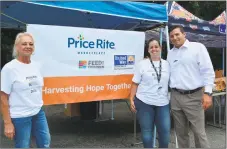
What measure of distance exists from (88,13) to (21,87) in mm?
1888

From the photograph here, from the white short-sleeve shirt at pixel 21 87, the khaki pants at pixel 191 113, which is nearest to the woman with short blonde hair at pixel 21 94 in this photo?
the white short-sleeve shirt at pixel 21 87

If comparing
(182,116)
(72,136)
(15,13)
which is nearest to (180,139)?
(182,116)

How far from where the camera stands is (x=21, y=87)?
114 inches

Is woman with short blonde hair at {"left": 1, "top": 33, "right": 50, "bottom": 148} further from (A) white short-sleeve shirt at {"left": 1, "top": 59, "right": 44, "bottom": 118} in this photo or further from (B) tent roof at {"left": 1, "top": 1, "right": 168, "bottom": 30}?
(B) tent roof at {"left": 1, "top": 1, "right": 168, "bottom": 30}

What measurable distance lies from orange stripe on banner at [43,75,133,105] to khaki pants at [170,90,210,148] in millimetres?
982

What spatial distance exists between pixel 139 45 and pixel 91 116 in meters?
2.76

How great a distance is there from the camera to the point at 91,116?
6.91 m

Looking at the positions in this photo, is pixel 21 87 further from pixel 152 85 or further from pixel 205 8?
pixel 205 8

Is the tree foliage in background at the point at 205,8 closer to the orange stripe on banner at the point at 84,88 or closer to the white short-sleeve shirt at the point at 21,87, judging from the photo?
the orange stripe on banner at the point at 84,88

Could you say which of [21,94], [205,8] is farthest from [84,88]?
→ [205,8]

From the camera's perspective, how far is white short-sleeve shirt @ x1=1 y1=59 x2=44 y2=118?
→ 285 centimetres

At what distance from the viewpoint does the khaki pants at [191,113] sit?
12.0ft

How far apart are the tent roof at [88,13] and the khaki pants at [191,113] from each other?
1.43 meters

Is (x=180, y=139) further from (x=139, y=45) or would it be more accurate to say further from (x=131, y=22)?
(x=131, y=22)
